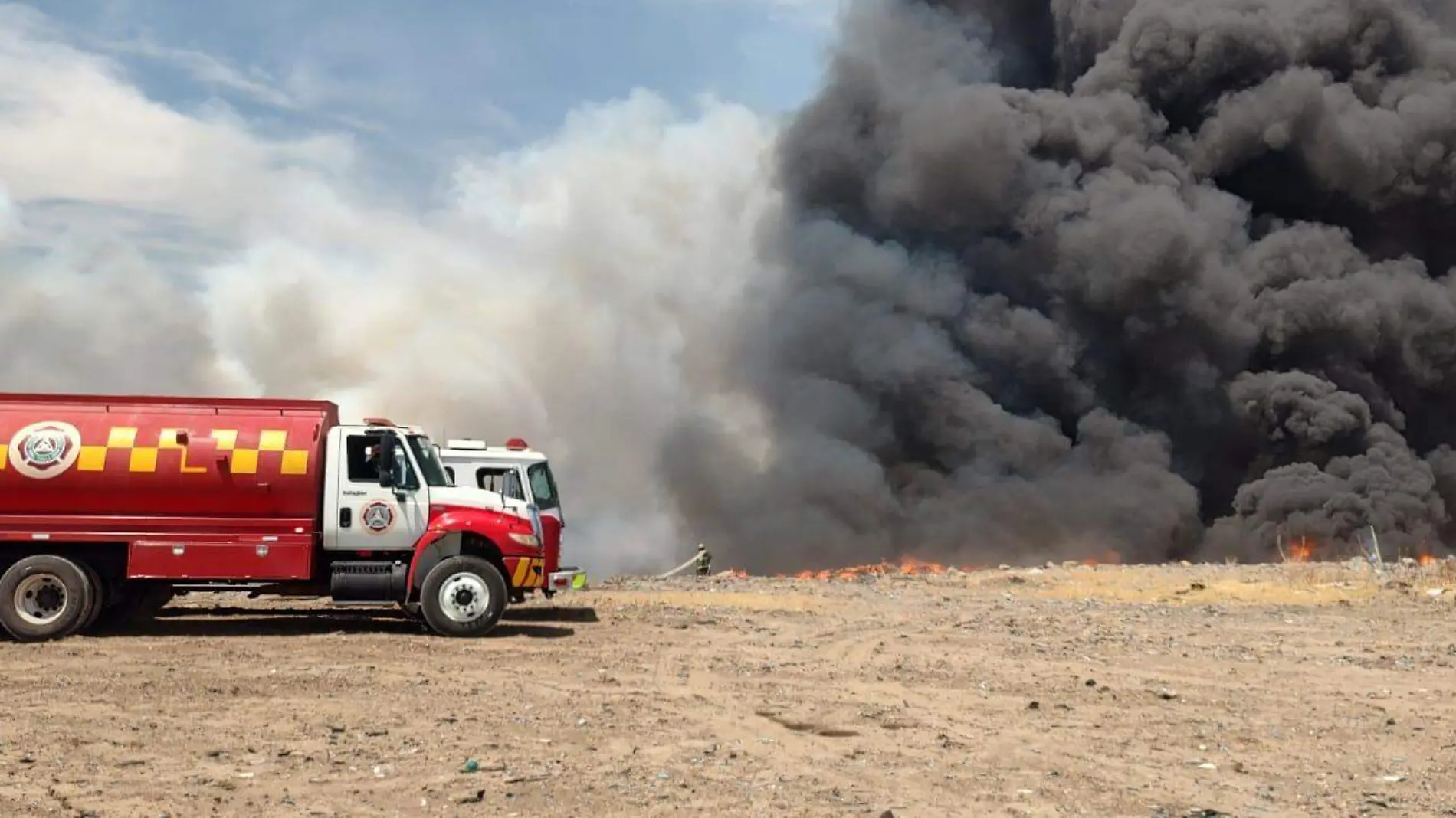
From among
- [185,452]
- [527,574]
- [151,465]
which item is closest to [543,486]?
[527,574]

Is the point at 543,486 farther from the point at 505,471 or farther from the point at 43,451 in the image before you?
the point at 43,451

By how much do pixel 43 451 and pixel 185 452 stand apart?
67.8 inches

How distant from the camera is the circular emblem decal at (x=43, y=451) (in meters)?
16.5

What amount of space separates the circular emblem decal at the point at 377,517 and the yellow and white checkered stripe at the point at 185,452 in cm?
93

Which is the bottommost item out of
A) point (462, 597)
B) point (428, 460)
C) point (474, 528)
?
point (462, 597)

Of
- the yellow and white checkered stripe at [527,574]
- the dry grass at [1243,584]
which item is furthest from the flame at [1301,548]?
the yellow and white checkered stripe at [527,574]

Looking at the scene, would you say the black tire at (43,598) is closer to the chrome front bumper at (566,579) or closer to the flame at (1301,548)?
the chrome front bumper at (566,579)

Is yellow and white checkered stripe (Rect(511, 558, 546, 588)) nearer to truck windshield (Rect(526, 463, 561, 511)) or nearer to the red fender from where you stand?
the red fender

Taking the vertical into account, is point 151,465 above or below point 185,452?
below

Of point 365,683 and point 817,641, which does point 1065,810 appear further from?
point 817,641

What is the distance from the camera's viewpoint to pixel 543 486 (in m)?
21.9

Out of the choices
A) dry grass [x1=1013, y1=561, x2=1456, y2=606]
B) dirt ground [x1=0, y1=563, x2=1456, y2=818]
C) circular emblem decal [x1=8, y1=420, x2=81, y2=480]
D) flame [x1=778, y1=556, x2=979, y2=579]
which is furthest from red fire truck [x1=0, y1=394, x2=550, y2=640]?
flame [x1=778, y1=556, x2=979, y2=579]

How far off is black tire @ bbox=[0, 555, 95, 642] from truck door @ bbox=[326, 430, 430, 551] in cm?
308

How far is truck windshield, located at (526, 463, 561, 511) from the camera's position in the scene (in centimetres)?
2173
